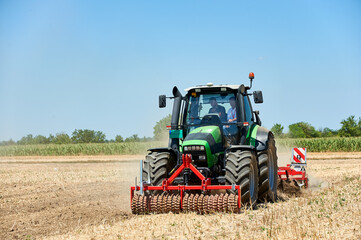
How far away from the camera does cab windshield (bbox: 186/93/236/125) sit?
9469 millimetres

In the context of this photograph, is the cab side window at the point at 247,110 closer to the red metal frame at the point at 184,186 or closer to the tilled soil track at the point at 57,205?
the red metal frame at the point at 184,186

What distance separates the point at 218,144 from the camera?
29.5 feet

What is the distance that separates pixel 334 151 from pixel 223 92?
37.6 meters

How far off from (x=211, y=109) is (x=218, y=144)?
926 millimetres

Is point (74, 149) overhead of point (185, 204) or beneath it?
overhead

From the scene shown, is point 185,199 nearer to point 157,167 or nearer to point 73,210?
point 157,167

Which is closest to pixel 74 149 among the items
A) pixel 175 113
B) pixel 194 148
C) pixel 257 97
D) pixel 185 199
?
pixel 175 113

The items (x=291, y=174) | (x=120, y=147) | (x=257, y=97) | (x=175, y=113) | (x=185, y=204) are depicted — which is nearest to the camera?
(x=185, y=204)

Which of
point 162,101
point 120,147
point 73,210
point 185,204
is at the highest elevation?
point 162,101

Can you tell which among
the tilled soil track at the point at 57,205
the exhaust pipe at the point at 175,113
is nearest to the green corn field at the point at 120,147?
the tilled soil track at the point at 57,205

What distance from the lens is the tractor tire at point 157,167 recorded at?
8.88 metres

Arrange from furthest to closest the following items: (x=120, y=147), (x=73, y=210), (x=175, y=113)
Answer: (x=120, y=147)
(x=73, y=210)
(x=175, y=113)

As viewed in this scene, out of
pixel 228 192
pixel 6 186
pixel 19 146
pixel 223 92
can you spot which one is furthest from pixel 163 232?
pixel 19 146

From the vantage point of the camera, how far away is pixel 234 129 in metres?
9.34
